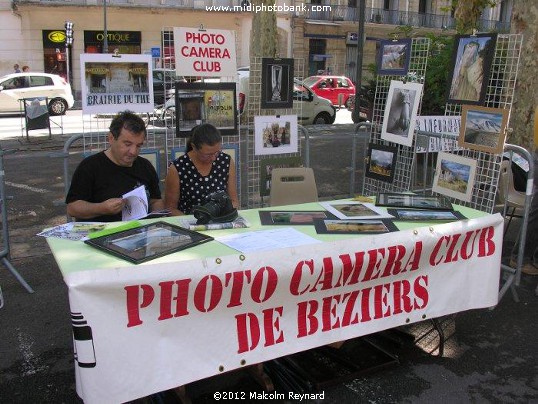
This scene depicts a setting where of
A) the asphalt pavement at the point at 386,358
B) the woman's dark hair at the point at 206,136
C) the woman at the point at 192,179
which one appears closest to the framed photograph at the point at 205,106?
the woman at the point at 192,179

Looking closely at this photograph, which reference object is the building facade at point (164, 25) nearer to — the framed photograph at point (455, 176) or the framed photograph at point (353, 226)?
the framed photograph at point (455, 176)

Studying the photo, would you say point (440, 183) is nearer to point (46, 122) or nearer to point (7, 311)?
point (7, 311)

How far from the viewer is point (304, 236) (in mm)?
3082

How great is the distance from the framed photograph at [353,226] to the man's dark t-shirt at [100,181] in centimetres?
140

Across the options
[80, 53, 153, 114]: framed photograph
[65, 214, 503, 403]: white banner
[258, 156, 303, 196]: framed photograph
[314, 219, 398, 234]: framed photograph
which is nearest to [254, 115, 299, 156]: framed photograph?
[258, 156, 303, 196]: framed photograph

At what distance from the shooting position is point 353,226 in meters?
3.29

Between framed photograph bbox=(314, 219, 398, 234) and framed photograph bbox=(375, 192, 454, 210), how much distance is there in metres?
0.41

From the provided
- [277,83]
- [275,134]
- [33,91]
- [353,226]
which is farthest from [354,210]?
[33,91]

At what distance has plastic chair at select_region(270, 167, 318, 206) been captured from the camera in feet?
16.1

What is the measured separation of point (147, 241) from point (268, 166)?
253cm

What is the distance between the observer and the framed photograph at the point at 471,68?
4.29m

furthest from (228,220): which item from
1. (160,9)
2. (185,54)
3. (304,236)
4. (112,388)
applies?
(160,9)

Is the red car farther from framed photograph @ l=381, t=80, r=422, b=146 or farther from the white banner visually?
the white banner

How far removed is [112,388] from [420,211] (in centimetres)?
228
